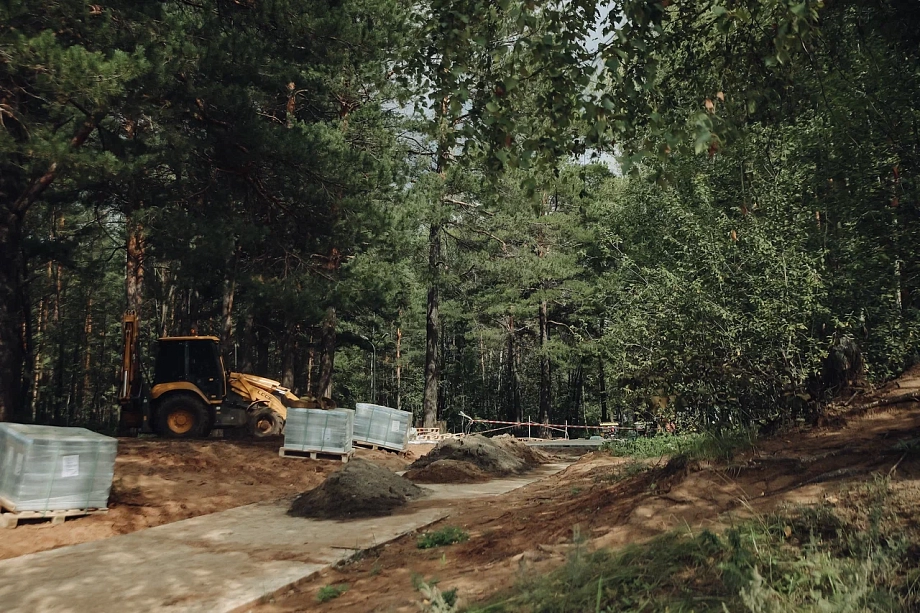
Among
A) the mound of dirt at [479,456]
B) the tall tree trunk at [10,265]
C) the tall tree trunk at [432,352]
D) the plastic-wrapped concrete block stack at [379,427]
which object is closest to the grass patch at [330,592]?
the mound of dirt at [479,456]

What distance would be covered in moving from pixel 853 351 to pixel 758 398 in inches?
67.1

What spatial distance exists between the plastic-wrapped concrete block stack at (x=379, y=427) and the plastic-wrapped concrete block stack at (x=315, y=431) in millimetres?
2740

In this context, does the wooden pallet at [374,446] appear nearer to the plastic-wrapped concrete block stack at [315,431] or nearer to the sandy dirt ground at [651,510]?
the plastic-wrapped concrete block stack at [315,431]

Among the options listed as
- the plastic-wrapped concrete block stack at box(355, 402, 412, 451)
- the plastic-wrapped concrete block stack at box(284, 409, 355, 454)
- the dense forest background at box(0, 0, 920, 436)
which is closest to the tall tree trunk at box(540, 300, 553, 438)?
the dense forest background at box(0, 0, 920, 436)

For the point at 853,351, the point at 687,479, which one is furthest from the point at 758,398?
the point at 687,479

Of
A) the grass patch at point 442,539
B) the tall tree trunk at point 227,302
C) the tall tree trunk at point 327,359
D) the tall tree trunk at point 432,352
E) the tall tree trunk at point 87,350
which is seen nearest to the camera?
the grass patch at point 442,539

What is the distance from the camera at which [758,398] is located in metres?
8.92

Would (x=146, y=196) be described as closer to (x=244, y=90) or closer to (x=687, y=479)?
(x=244, y=90)

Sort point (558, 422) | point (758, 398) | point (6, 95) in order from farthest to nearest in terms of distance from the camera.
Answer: point (558, 422), point (6, 95), point (758, 398)

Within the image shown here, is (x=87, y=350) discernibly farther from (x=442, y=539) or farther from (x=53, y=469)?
(x=442, y=539)

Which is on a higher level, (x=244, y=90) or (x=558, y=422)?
(x=244, y=90)

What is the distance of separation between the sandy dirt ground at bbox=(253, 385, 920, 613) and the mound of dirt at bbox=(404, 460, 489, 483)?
7200mm

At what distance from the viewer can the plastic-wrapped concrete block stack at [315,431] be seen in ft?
52.0

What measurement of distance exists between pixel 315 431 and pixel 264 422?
3.98m
